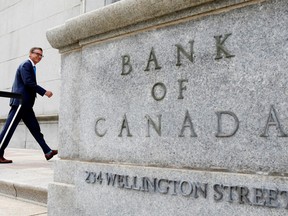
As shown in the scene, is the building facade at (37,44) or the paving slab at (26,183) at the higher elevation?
the building facade at (37,44)

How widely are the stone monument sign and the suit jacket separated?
296cm

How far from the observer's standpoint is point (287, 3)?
2.00 meters

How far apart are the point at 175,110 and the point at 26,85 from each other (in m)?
4.34

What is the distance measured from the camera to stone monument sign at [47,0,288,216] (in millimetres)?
2045

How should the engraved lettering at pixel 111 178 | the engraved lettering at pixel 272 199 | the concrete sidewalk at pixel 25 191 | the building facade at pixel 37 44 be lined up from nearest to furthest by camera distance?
the engraved lettering at pixel 272 199, the engraved lettering at pixel 111 178, the concrete sidewalk at pixel 25 191, the building facade at pixel 37 44

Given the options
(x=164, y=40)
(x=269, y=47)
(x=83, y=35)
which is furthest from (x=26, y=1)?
(x=269, y=47)

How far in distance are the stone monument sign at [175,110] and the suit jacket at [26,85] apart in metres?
2.96

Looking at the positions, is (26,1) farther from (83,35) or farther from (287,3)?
(287,3)

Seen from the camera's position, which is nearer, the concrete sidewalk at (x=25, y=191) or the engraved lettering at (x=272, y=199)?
the engraved lettering at (x=272, y=199)

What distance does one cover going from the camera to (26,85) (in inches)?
240

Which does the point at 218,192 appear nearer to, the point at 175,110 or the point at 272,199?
the point at 272,199

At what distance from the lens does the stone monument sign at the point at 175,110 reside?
6.71ft

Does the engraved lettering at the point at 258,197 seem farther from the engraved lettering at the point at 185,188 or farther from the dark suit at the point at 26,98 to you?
the dark suit at the point at 26,98

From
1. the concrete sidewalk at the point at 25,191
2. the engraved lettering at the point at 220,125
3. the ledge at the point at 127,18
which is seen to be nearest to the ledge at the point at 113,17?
the ledge at the point at 127,18
